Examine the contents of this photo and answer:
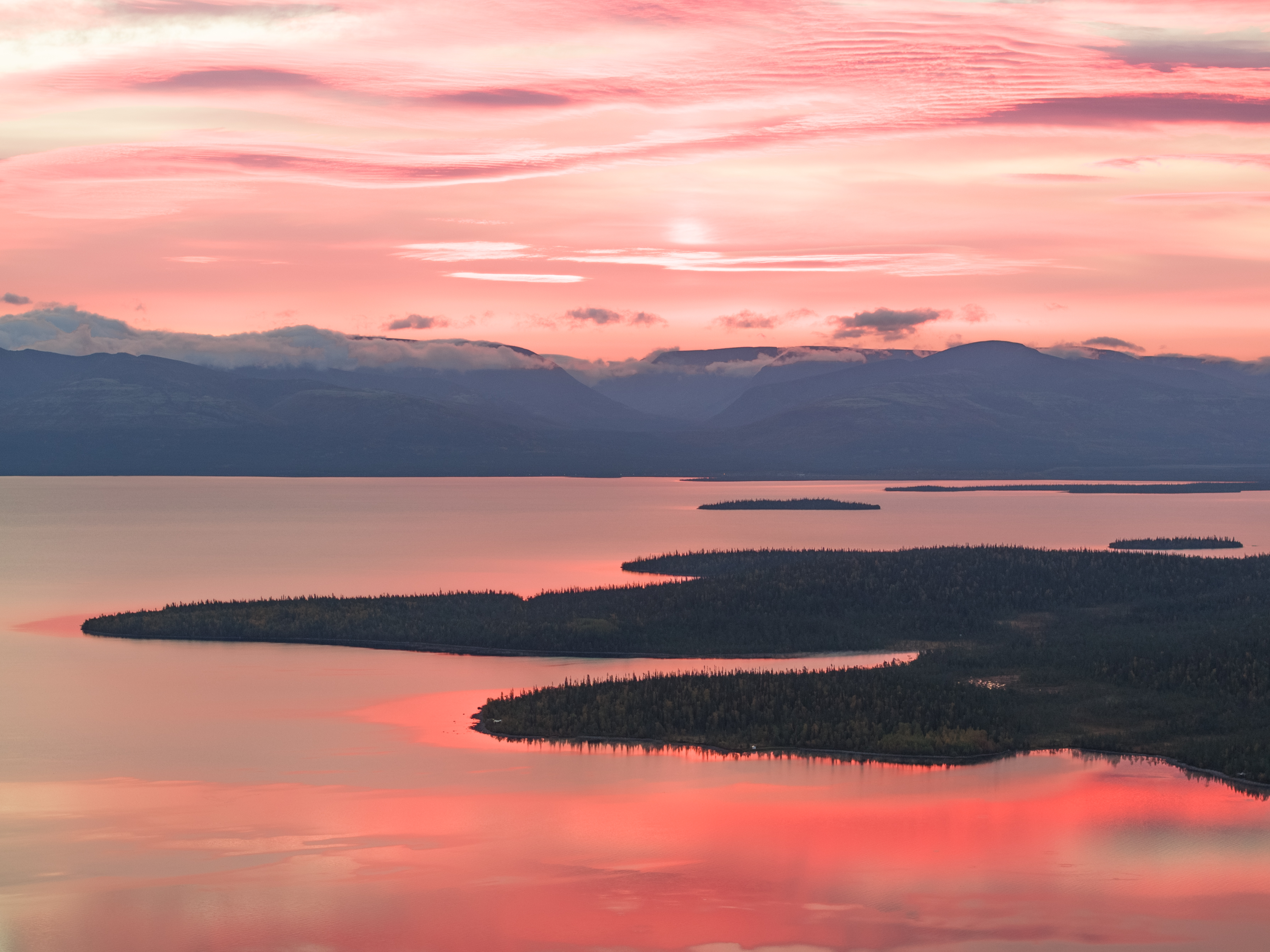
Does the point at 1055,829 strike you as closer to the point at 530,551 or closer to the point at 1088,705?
the point at 1088,705

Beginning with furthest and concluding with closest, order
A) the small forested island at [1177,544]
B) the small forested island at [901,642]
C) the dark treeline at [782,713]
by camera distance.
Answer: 1. the small forested island at [1177,544]
2. the small forested island at [901,642]
3. the dark treeline at [782,713]

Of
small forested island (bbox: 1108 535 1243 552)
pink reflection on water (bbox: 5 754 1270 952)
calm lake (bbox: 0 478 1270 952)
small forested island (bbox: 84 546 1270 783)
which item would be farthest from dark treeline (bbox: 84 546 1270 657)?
small forested island (bbox: 1108 535 1243 552)

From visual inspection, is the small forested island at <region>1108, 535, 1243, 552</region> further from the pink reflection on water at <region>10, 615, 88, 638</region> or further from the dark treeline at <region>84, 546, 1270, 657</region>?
the pink reflection on water at <region>10, 615, 88, 638</region>

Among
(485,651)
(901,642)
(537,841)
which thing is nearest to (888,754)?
(537,841)

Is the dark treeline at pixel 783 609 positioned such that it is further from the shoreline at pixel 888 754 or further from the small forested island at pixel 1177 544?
the small forested island at pixel 1177 544

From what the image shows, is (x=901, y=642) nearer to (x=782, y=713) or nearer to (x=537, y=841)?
(x=782, y=713)

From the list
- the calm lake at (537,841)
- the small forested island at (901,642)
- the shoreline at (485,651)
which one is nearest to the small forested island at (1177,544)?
the small forested island at (901,642)
